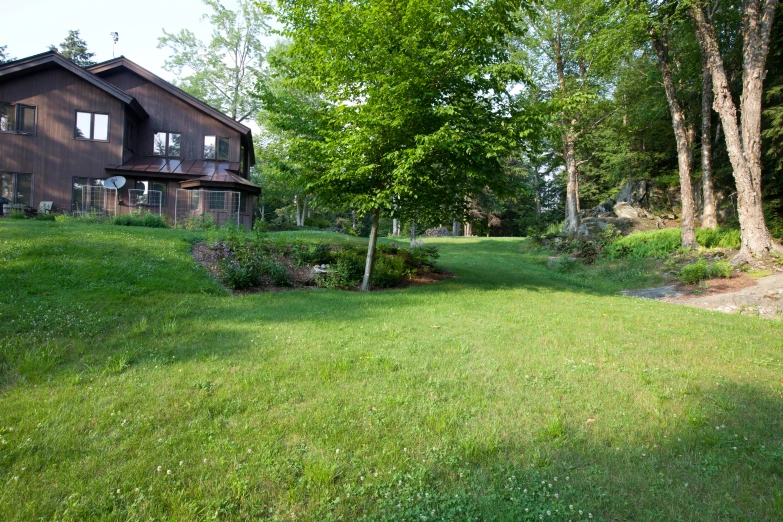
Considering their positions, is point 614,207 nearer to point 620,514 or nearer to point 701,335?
point 701,335

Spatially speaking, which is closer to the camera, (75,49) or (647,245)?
(647,245)

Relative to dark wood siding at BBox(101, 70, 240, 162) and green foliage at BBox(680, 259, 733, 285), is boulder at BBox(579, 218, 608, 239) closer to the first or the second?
green foliage at BBox(680, 259, 733, 285)

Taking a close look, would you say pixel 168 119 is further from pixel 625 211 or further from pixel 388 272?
pixel 625 211

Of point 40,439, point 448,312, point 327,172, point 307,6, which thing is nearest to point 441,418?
point 40,439

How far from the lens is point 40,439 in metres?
3.09

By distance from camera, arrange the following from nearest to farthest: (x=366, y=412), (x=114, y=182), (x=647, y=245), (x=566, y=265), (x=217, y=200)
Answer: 1. (x=366, y=412)
2. (x=647, y=245)
3. (x=566, y=265)
4. (x=114, y=182)
5. (x=217, y=200)

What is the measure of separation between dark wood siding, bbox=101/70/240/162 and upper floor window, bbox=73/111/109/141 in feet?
6.57

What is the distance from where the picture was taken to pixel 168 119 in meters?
22.2

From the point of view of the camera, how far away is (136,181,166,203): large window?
814 inches

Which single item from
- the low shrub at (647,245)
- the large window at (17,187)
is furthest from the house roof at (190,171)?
the low shrub at (647,245)

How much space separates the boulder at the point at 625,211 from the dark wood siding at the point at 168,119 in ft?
74.2

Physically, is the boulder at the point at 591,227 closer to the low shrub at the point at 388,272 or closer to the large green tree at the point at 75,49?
the low shrub at the point at 388,272

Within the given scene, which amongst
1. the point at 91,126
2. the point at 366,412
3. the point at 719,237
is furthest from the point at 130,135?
the point at 719,237

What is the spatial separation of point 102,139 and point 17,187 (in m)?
4.18
